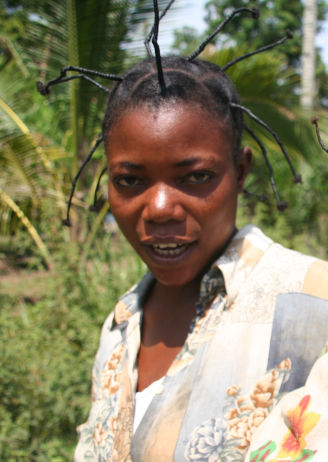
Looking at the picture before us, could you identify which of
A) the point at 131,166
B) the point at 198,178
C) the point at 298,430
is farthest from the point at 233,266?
the point at 298,430

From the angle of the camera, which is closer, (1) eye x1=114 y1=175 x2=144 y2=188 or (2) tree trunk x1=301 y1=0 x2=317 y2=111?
(1) eye x1=114 y1=175 x2=144 y2=188

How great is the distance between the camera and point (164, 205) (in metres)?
1.07

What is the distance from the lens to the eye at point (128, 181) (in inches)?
44.9

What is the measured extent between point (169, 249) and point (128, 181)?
0.20 m

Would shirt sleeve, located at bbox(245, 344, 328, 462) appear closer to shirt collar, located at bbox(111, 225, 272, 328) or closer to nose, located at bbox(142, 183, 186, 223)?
shirt collar, located at bbox(111, 225, 272, 328)

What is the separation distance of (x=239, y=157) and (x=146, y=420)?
2.22 ft

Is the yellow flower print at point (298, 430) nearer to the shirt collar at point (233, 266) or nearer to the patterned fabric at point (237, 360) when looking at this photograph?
the patterned fabric at point (237, 360)

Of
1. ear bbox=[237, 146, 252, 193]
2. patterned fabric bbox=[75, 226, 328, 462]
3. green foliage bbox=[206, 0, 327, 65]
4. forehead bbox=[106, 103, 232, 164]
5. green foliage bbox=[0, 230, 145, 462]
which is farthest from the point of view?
green foliage bbox=[206, 0, 327, 65]

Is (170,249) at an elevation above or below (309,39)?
below

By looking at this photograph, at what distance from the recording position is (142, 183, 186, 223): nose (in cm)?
107

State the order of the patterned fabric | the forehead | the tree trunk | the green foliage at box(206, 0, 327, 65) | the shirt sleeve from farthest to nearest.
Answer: the green foliage at box(206, 0, 327, 65)
the tree trunk
the forehead
the patterned fabric
the shirt sleeve

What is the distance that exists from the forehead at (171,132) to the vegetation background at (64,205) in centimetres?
190

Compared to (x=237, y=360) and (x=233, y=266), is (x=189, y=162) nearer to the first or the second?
(x=233, y=266)

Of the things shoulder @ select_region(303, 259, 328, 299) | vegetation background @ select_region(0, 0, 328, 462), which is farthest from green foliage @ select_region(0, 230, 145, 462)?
shoulder @ select_region(303, 259, 328, 299)
